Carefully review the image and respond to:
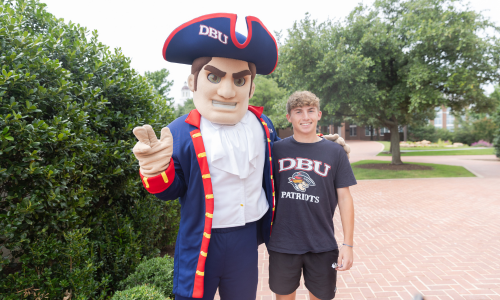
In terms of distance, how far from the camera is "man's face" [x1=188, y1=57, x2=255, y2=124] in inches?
79.9

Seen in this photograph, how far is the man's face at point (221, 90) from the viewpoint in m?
2.03

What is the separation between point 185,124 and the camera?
204cm

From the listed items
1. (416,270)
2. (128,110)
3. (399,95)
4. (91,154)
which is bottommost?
(416,270)

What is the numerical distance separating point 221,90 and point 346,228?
1.44m

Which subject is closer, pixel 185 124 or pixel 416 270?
pixel 185 124

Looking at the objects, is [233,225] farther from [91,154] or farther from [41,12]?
[41,12]

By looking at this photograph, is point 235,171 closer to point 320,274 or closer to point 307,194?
point 307,194

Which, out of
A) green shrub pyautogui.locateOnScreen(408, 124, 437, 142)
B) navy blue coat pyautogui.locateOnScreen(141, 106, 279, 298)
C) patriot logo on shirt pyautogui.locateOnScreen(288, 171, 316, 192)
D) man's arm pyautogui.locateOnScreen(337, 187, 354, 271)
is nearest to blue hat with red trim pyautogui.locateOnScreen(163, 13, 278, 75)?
navy blue coat pyautogui.locateOnScreen(141, 106, 279, 298)

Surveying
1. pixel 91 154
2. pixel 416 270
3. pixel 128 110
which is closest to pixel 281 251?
pixel 91 154

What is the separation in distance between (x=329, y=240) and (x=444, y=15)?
1179 centimetres

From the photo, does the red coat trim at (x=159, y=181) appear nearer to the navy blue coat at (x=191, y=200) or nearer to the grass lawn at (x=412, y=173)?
the navy blue coat at (x=191, y=200)

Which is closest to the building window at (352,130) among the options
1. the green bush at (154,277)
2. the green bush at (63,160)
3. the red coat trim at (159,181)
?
the green bush at (63,160)

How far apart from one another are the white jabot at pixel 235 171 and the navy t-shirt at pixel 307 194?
0.58ft

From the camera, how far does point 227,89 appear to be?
6.61ft
